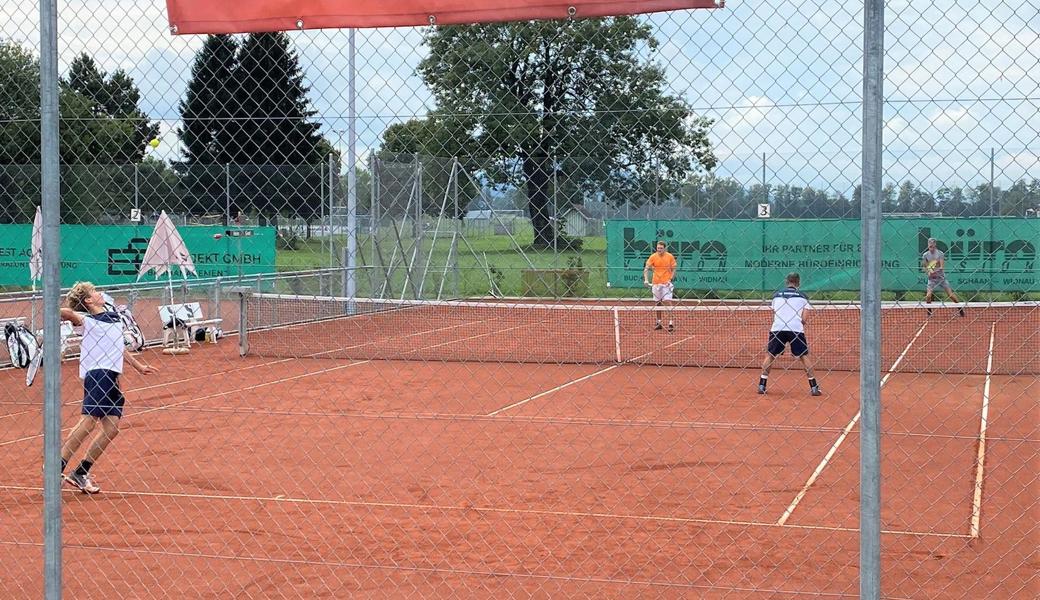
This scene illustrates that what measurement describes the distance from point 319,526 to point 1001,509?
472 centimetres

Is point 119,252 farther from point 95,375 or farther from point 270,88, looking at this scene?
point 95,375

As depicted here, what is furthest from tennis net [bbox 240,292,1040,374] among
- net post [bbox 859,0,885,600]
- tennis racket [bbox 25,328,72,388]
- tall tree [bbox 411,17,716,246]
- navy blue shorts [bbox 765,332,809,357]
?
net post [bbox 859,0,885,600]

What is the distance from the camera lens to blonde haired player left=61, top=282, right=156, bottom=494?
28.2 ft

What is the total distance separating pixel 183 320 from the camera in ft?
63.4

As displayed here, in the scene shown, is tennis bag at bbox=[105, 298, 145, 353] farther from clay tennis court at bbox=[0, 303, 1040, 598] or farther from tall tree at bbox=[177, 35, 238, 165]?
tall tree at bbox=[177, 35, 238, 165]

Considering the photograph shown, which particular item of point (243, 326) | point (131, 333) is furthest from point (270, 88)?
point (243, 326)

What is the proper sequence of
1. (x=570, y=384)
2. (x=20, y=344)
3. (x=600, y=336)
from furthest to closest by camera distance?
(x=600, y=336), (x=20, y=344), (x=570, y=384)

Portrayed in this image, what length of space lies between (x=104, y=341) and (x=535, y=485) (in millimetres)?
3475

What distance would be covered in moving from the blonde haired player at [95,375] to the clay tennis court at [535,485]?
289mm

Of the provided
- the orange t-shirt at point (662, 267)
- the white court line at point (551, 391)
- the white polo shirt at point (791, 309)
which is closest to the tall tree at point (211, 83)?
the white court line at point (551, 391)


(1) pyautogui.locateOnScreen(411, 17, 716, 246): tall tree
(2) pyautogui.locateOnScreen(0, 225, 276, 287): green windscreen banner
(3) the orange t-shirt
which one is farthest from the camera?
(2) pyautogui.locateOnScreen(0, 225, 276, 287): green windscreen banner

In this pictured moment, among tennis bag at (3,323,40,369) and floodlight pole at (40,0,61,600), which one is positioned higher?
floodlight pole at (40,0,61,600)

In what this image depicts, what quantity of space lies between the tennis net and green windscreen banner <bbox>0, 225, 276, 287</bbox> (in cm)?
403

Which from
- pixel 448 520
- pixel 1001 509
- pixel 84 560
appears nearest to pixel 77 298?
pixel 84 560
